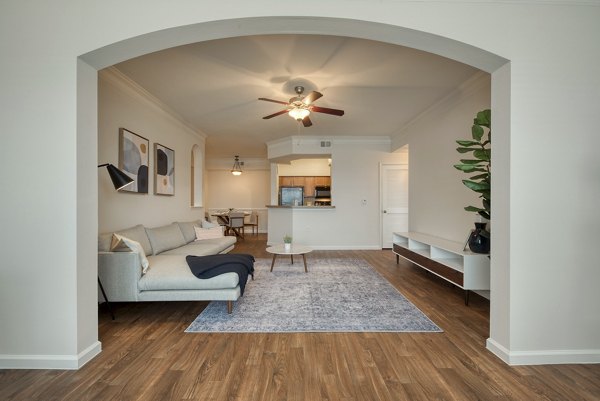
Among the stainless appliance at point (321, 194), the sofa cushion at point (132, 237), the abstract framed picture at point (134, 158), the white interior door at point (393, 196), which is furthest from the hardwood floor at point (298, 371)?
the stainless appliance at point (321, 194)

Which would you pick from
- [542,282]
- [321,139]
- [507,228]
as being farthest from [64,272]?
[321,139]

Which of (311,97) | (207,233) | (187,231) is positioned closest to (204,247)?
(187,231)

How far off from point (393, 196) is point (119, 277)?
18.0 feet

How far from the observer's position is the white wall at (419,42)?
1790 mm

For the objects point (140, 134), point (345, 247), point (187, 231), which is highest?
point (140, 134)

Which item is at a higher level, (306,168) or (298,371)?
(306,168)

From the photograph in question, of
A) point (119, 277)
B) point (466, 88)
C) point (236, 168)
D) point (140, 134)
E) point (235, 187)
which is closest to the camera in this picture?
point (119, 277)

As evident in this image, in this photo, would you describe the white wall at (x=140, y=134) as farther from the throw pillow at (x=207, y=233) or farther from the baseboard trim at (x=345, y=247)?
the baseboard trim at (x=345, y=247)

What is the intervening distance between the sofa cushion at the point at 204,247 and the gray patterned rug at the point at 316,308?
75cm

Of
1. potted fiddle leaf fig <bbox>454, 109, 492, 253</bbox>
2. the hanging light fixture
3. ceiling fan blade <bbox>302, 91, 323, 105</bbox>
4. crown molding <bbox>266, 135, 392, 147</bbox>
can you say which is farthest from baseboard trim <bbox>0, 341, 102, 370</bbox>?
the hanging light fixture

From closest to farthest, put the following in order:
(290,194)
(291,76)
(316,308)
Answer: (316,308)
(291,76)
(290,194)

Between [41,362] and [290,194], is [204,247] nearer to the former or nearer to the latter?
[41,362]

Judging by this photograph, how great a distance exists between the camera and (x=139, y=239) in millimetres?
3273

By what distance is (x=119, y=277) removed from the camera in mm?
2467
